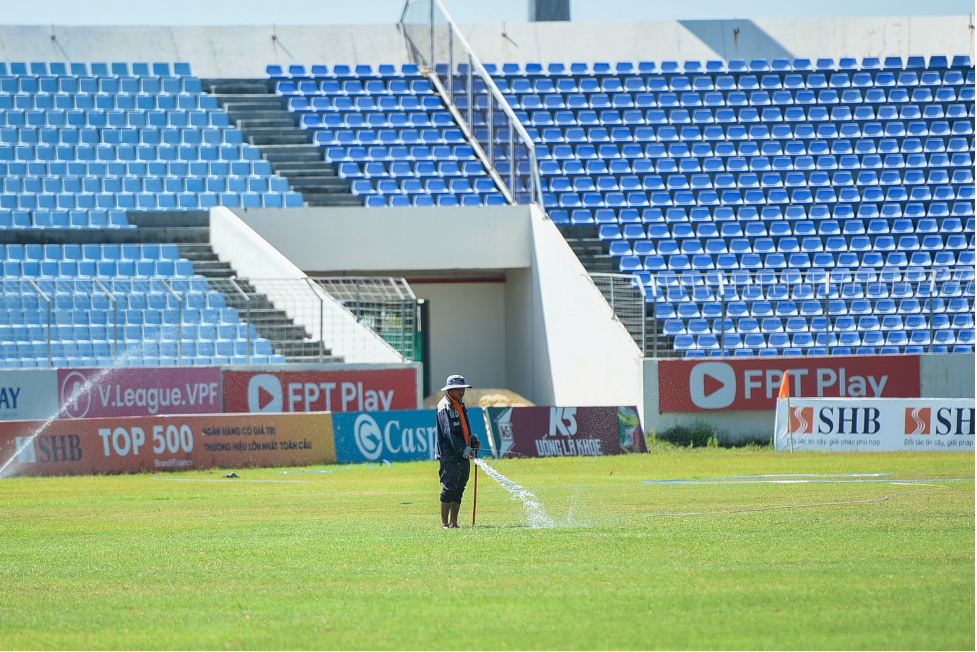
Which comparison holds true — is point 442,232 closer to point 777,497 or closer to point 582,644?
point 777,497

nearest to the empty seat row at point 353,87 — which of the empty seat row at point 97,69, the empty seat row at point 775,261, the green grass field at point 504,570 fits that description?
the empty seat row at point 97,69

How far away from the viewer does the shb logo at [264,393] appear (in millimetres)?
22656

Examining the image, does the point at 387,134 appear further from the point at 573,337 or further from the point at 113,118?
the point at 573,337

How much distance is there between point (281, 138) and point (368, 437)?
12781 mm

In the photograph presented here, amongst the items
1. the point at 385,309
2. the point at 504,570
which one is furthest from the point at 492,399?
the point at 504,570

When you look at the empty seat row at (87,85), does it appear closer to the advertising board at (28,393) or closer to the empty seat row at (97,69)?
the empty seat row at (97,69)

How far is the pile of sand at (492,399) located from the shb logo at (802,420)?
695cm

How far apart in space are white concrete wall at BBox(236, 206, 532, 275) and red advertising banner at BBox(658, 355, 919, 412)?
245 inches

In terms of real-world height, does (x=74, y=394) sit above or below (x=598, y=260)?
below

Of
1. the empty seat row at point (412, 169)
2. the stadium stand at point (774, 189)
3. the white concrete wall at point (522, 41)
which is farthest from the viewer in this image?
the white concrete wall at point (522, 41)

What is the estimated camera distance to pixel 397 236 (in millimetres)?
27719

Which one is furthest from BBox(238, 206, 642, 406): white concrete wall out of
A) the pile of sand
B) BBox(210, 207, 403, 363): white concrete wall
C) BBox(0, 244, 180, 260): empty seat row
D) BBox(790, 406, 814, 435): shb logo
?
BBox(210, 207, 403, 363): white concrete wall

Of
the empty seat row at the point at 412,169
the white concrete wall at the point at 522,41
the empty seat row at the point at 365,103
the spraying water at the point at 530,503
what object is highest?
the white concrete wall at the point at 522,41

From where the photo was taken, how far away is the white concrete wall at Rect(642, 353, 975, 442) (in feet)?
76.9
